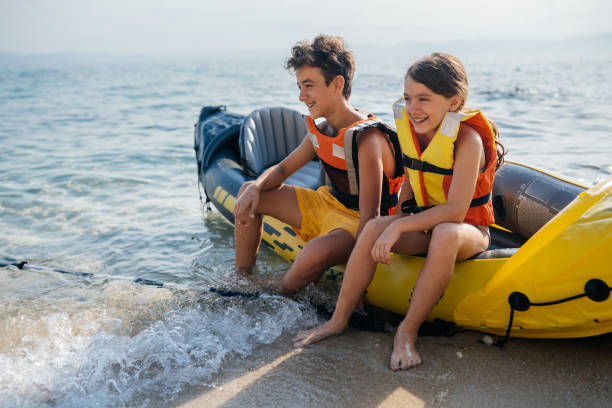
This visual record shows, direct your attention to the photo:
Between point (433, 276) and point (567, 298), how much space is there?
0.49m

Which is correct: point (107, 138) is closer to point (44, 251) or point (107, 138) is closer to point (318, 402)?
point (44, 251)

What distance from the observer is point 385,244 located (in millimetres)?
2043

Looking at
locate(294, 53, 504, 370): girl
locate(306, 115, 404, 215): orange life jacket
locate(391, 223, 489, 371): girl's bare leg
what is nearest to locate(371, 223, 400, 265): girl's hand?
locate(294, 53, 504, 370): girl

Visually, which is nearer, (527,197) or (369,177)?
(369,177)

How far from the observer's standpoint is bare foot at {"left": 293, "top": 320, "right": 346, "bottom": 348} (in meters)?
2.32

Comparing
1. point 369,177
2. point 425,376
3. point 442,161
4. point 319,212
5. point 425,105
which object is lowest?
point 425,376

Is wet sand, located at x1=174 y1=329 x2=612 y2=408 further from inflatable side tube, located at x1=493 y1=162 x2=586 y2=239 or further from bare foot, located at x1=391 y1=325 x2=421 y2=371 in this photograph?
inflatable side tube, located at x1=493 y1=162 x2=586 y2=239

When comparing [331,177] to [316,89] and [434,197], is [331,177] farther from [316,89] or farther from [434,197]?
[434,197]

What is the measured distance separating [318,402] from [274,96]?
14248 mm

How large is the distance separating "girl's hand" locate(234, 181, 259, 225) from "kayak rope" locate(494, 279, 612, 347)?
4.32 feet

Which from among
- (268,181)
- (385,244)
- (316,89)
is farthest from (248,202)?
(385,244)

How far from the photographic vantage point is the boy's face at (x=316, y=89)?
248 cm

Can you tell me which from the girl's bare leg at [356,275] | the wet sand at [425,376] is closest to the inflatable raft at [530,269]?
the wet sand at [425,376]

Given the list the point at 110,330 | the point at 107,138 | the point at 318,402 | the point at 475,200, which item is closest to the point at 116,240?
the point at 110,330
